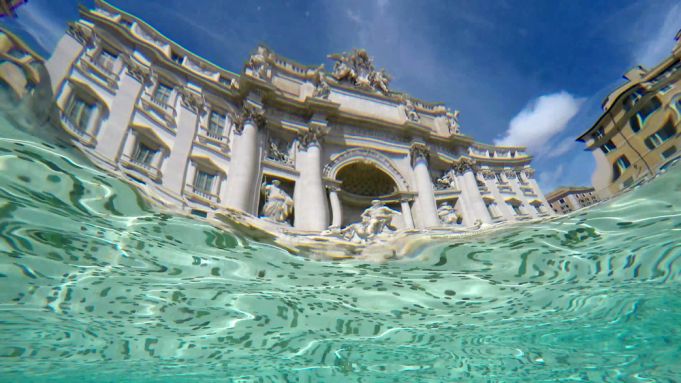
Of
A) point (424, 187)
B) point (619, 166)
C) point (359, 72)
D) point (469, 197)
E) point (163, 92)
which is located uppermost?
point (359, 72)

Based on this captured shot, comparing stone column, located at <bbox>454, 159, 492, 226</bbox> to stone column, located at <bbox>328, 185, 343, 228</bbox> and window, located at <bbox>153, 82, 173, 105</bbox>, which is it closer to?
stone column, located at <bbox>328, 185, 343, 228</bbox>

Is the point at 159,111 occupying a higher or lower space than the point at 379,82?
lower

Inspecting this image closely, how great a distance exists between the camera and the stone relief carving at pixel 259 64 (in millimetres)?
16203

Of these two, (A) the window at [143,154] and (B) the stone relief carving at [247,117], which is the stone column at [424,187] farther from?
(A) the window at [143,154]

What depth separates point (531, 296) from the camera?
8.09 meters

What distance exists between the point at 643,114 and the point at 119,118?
12.9m

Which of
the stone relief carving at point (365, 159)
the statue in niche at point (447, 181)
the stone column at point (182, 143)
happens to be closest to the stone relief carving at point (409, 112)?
the statue in niche at point (447, 181)

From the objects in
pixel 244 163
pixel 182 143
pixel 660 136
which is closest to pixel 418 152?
pixel 244 163

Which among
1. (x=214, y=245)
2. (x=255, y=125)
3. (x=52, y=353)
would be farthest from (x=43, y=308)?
(x=255, y=125)

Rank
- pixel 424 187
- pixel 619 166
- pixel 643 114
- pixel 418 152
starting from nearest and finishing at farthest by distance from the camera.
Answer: pixel 643 114
pixel 619 166
pixel 424 187
pixel 418 152

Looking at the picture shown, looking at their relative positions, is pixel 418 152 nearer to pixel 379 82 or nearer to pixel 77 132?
pixel 379 82

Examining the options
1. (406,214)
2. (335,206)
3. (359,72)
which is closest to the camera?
(335,206)

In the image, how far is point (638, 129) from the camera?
673 cm

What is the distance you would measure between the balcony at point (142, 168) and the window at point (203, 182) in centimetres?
156
